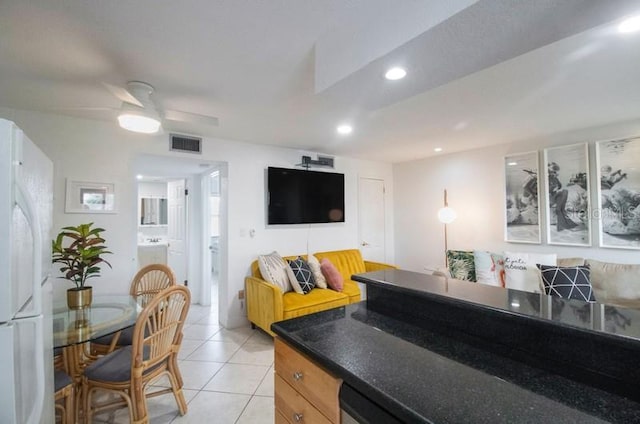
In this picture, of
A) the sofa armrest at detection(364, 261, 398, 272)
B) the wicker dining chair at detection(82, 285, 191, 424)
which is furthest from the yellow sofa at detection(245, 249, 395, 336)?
the wicker dining chair at detection(82, 285, 191, 424)

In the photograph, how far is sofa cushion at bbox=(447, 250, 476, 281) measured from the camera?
354 centimetres

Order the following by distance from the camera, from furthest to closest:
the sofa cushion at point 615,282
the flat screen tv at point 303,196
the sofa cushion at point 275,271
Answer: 1. the flat screen tv at point 303,196
2. the sofa cushion at point 275,271
3. the sofa cushion at point 615,282

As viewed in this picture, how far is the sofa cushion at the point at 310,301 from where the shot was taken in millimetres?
3068

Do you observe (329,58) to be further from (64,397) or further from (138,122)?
(64,397)

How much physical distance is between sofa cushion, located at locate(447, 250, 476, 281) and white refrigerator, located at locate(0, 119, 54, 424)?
362cm

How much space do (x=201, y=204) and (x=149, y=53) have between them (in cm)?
325

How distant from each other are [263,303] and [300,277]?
54 cm

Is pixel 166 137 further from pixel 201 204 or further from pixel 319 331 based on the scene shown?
pixel 319 331

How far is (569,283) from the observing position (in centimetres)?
259

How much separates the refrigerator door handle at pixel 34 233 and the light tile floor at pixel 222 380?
1548mm

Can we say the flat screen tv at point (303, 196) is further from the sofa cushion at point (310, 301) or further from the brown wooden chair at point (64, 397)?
the brown wooden chair at point (64, 397)

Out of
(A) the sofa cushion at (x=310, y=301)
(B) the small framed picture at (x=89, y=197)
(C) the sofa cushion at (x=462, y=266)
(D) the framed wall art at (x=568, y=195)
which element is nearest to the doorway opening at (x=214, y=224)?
(B) the small framed picture at (x=89, y=197)

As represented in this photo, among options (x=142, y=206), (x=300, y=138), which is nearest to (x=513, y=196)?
(x=300, y=138)

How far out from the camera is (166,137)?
3193 mm
